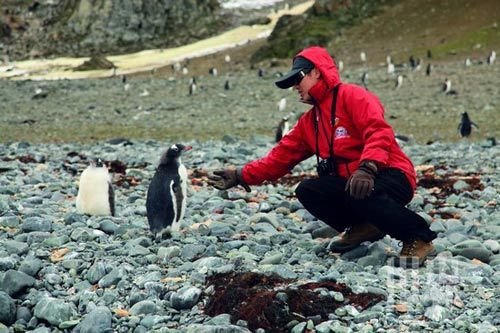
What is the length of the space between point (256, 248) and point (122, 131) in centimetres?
1333

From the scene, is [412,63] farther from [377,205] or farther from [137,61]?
[377,205]

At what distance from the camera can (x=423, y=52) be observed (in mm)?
32938

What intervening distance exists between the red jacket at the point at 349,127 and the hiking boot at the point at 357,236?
1.55 feet

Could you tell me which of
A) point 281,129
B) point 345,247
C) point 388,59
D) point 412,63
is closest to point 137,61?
point 388,59

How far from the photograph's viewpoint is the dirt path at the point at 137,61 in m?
39.6

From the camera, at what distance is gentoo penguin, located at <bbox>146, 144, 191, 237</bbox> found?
664 cm

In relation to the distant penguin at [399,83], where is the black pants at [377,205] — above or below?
above

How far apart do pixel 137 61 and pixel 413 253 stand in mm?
41227

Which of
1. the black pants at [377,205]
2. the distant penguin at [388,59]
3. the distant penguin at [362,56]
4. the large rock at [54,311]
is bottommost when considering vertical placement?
the distant penguin at [362,56]

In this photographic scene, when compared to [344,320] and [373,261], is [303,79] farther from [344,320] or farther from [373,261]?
[344,320]

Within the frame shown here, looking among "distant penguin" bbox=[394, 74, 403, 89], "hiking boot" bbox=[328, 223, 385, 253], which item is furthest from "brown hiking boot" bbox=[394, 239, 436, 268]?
"distant penguin" bbox=[394, 74, 403, 89]

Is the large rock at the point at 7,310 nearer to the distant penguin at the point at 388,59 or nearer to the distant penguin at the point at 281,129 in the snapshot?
the distant penguin at the point at 281,129

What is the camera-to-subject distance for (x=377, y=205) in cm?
537

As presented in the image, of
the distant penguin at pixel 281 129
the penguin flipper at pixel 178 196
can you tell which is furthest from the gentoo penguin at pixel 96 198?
the distant penguin at pixel 281 129
